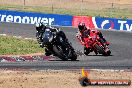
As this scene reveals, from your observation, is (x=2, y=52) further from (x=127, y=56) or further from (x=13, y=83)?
(x=13, y=83)

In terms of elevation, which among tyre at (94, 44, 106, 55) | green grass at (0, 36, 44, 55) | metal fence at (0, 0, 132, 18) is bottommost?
green grass at (0, 36, 44, 55)

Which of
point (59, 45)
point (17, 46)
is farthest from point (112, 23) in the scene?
point (59, 45)

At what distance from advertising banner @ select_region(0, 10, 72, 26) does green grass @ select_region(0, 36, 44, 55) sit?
30.5 ft

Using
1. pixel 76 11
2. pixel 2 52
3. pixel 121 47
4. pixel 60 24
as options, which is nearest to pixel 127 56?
pixel 121 47

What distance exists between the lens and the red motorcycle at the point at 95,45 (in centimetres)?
2697

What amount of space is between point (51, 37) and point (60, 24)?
66.1 ft

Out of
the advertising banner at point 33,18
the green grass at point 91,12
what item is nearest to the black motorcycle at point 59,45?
the advertising banner at point 33,18

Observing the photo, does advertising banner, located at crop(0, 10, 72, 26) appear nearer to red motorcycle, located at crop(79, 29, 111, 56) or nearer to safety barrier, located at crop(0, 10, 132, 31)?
safety barrier, located at crop(0, 10, 132, 31)

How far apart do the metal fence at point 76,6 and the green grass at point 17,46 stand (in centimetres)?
1981

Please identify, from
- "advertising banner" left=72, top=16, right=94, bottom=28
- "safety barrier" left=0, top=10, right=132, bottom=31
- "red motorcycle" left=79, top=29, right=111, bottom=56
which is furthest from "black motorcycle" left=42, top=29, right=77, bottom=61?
"advertising banner" left=72, top=16, right=94, bottom=28

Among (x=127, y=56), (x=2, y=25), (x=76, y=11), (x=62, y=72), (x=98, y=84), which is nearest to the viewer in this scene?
(x=98, y=84)

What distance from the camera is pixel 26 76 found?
17922 mm

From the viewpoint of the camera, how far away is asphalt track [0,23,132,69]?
21814 millimetres

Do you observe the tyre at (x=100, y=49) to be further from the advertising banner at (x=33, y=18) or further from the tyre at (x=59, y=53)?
the advertising banner at (x=33, y=18)
